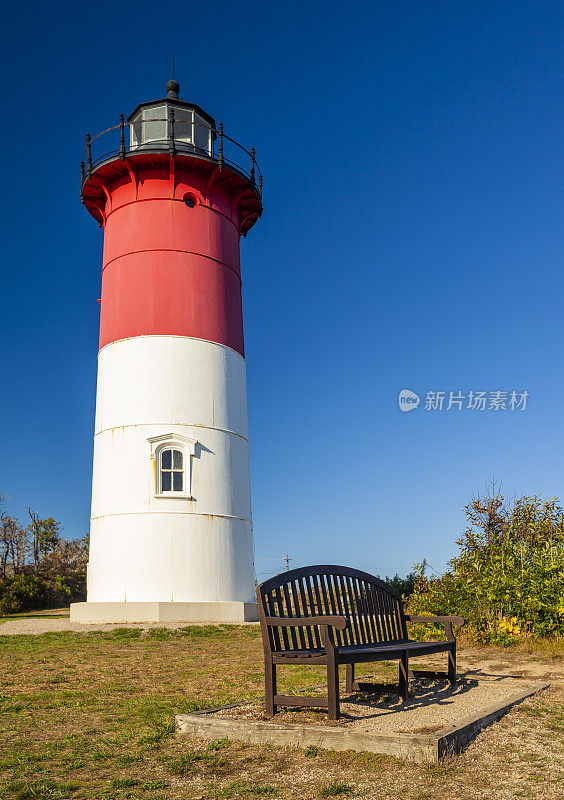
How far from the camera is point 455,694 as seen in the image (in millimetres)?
6922

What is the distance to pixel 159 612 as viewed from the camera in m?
15.9

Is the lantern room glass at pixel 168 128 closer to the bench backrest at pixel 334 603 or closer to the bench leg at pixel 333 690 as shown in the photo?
the bench backrest at pixel 334 603

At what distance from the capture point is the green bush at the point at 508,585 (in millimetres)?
10453

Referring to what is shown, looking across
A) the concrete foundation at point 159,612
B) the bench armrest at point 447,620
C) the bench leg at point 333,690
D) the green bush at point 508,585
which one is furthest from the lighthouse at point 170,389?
the bench leg at point 333,690

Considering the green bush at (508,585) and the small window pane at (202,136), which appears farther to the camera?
the small window pane at (202,136)

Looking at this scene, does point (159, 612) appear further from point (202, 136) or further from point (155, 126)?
point (155, 126)

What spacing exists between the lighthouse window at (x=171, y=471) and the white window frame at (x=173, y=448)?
0.27 feet

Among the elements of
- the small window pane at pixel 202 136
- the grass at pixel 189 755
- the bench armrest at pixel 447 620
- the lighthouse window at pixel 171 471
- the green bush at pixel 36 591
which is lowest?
the grass at pixel 189 755

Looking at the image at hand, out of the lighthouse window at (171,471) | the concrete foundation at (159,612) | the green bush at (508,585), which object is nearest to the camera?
the green bush at (508,585)

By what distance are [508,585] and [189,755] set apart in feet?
23.4

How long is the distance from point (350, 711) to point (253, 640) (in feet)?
24.2

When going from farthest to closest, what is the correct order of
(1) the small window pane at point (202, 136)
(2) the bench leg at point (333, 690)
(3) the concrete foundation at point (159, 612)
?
(1) the small window pane at point (202, 136), (3) the concrete foundation at point (159, 612), (2) the bench leg at point (333, 690)

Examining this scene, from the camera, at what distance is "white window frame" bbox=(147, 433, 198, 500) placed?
1728 cm

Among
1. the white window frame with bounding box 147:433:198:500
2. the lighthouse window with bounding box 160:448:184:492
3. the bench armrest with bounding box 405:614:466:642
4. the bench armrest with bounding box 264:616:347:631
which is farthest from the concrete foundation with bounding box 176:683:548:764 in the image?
the lighthouse window with bounding box 160:448:184:492
